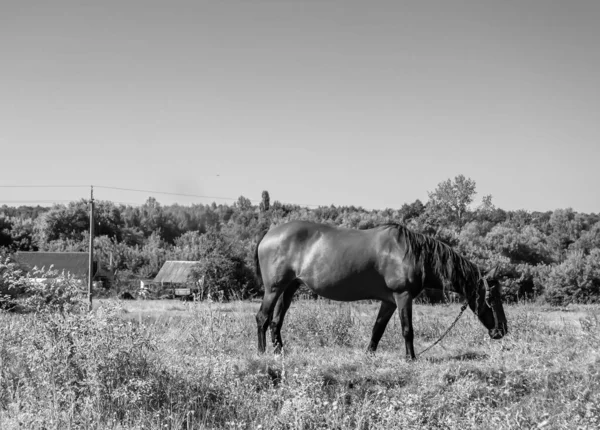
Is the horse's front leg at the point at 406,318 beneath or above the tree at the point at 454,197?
beneath

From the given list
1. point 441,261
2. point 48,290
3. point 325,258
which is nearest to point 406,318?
point 441,261

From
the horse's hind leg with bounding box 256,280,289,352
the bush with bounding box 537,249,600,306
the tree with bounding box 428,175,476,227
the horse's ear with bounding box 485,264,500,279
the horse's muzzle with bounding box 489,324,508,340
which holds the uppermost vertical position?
the tree with bounding box 428,175,476,227

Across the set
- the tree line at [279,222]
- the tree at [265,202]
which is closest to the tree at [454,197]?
the tree line at [279,222]

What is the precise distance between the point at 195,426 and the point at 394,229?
397cm

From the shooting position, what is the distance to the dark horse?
824 centimetres

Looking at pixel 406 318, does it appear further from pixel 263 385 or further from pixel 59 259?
pixel 59 259

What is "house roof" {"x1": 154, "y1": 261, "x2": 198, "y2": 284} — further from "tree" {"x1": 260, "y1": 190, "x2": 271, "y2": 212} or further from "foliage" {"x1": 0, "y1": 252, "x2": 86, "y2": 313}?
"foliage" {"x1": 0, "y1": 252, "x2": 86, "y2": 313}

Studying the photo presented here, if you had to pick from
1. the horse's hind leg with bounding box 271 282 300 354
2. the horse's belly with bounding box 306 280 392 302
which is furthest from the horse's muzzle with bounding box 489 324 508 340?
the horse's hind leg with bounding box 271 282 300 354

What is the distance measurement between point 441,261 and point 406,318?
1008mm

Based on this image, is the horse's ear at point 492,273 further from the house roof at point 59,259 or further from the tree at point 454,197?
the tree at point 454,197

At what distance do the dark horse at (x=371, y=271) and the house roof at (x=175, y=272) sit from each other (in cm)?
4901

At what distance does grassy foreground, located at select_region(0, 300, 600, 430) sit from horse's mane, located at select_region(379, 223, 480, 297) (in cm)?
100

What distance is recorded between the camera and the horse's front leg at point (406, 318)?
26.1 ft

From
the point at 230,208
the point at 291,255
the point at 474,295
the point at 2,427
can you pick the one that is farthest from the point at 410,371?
the point at 230,208
